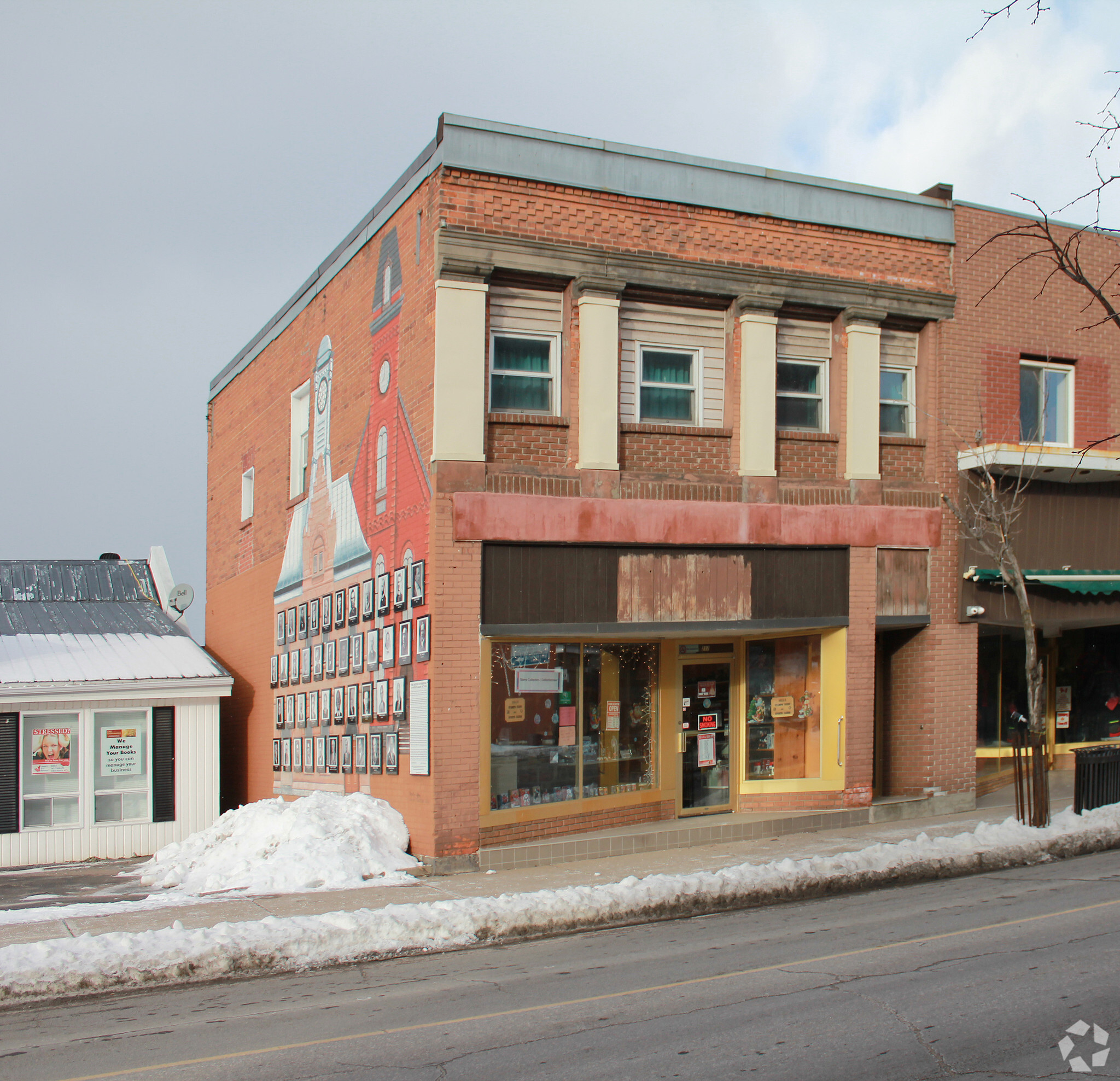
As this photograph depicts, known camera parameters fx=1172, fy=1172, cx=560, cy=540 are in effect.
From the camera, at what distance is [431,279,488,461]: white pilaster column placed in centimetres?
1348

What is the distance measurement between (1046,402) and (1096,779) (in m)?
5.81

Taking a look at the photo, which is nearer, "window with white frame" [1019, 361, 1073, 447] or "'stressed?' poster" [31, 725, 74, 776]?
"'stressed?' poster" [31, 725, 74, 776]

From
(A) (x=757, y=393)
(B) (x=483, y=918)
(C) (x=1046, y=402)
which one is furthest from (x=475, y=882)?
(C) (x=1046, y=402)

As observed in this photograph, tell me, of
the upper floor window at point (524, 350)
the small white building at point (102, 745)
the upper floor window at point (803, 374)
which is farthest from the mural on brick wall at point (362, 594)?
the upper floor window at point (803, 374)

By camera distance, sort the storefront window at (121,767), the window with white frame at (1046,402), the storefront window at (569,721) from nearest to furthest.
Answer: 1. the storefront window at (569,721)
2. the storefront window at (121,767)
3. the window with white frame at (1046,402)

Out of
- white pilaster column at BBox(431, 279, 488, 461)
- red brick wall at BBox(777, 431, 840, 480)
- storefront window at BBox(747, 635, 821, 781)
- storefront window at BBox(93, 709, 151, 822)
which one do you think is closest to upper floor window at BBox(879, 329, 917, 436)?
red brick wall at BBox(777, 431, 840, 480)

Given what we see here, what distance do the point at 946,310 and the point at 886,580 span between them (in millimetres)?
3938

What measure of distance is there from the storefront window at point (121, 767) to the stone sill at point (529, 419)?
25.3 ft

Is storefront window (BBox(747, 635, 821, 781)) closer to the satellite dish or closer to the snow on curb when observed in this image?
the snow on curb

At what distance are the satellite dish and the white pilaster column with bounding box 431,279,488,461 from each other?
1099cm

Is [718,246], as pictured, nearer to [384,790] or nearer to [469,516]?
[469,516]

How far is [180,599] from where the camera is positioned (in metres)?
22.7

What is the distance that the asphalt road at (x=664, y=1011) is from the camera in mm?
6328

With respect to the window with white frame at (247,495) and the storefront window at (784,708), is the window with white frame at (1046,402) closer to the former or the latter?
the storefront window at (784,708)
